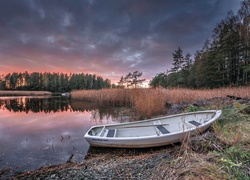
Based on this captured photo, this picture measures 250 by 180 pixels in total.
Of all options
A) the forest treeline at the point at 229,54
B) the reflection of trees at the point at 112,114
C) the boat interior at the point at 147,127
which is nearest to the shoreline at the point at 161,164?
the boat interior at the point at 147,127

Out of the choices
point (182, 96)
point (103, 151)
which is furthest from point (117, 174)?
point (182, 96)

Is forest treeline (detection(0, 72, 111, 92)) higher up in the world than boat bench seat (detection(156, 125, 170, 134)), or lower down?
higher up

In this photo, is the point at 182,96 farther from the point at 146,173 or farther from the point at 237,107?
the point at 146,173

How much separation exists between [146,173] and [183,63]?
30253 mm

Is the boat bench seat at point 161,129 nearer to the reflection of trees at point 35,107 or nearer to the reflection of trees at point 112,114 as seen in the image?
the reflection of trees at point 112,114

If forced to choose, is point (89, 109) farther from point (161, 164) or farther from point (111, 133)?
point (161, 164)

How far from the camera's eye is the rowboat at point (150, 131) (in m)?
3.21

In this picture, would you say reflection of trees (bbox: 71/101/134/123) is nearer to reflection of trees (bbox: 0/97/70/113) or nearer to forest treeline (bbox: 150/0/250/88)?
reflection of trees (bbox: 0/97/70/113)

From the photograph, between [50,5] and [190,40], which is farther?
[190,40]

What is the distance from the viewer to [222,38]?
17.8 meters

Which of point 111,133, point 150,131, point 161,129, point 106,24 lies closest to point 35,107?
point 106,24

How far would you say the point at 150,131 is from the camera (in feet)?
13.5

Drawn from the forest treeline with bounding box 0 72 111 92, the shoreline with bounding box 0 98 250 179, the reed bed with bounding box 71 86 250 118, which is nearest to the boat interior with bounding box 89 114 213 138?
the shoreline with bounding box 0 98 250 179

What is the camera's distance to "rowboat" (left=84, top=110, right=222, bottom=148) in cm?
321
